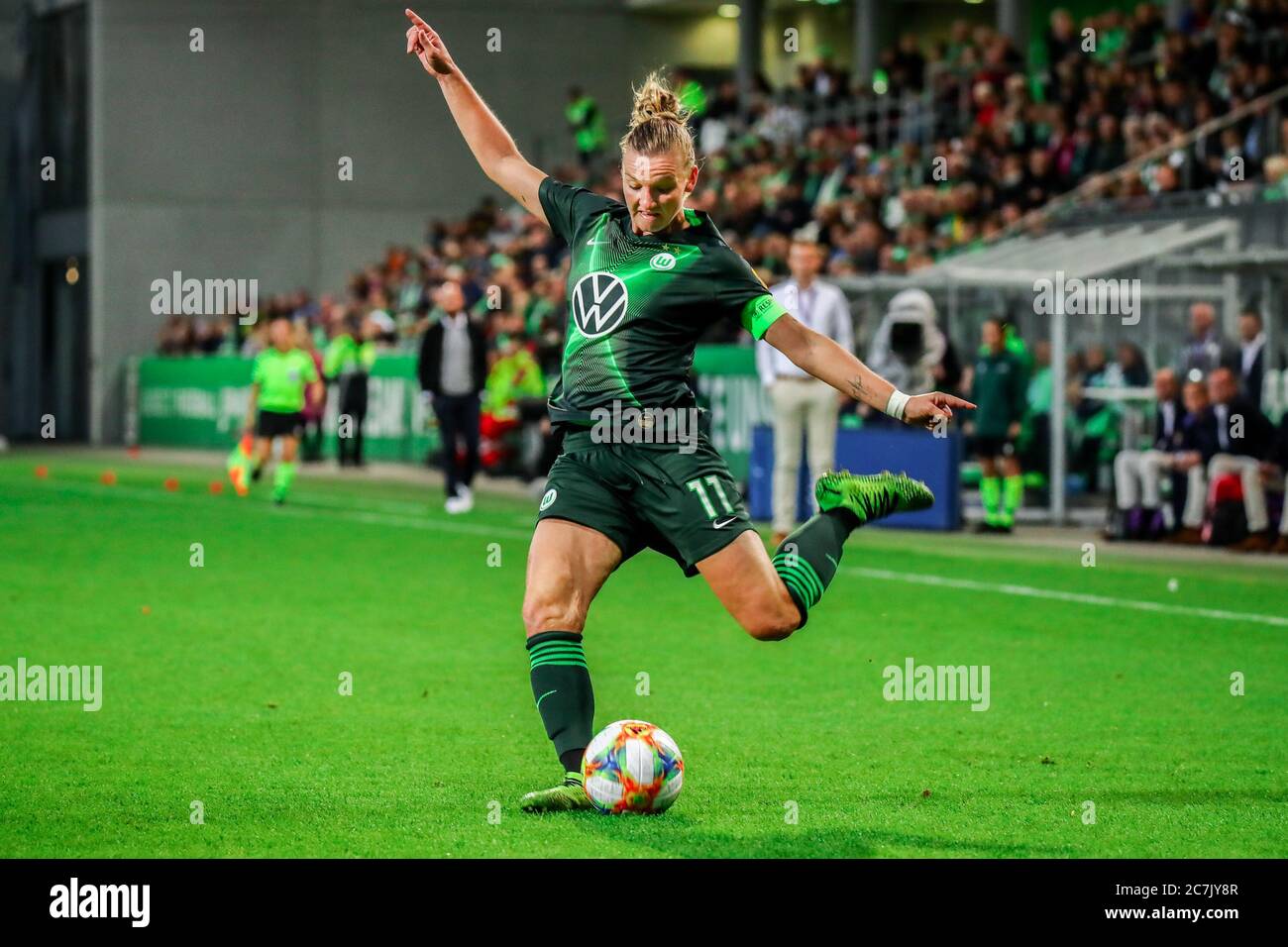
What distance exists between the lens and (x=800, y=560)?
746cm

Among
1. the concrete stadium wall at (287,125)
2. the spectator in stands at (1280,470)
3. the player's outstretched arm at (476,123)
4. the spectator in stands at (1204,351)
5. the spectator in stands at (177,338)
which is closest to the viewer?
the player's outstretched arm at (476,123)

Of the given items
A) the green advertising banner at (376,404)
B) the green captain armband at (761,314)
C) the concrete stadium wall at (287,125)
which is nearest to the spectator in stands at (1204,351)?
the green advertising banner at (376,404)

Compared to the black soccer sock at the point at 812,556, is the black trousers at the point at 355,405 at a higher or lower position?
higher

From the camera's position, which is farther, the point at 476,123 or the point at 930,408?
the point at 476,123

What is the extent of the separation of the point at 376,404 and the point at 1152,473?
1819cm

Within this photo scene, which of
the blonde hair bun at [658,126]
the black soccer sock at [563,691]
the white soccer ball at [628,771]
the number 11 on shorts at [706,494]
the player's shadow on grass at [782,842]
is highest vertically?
the blonde hair bun at [658,126]

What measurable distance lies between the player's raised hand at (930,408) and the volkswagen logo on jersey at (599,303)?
105cm

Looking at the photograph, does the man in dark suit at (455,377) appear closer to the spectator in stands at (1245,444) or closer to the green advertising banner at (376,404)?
the green advertising banner at (376,404)

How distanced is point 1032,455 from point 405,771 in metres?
15.1

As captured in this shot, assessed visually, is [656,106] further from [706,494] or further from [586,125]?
[586,125]

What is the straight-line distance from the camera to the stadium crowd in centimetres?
1978

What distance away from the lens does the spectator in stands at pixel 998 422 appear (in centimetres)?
1948

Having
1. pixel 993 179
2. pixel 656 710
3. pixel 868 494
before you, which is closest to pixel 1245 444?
pixel 656 710

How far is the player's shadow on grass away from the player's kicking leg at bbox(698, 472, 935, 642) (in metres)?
0.72
